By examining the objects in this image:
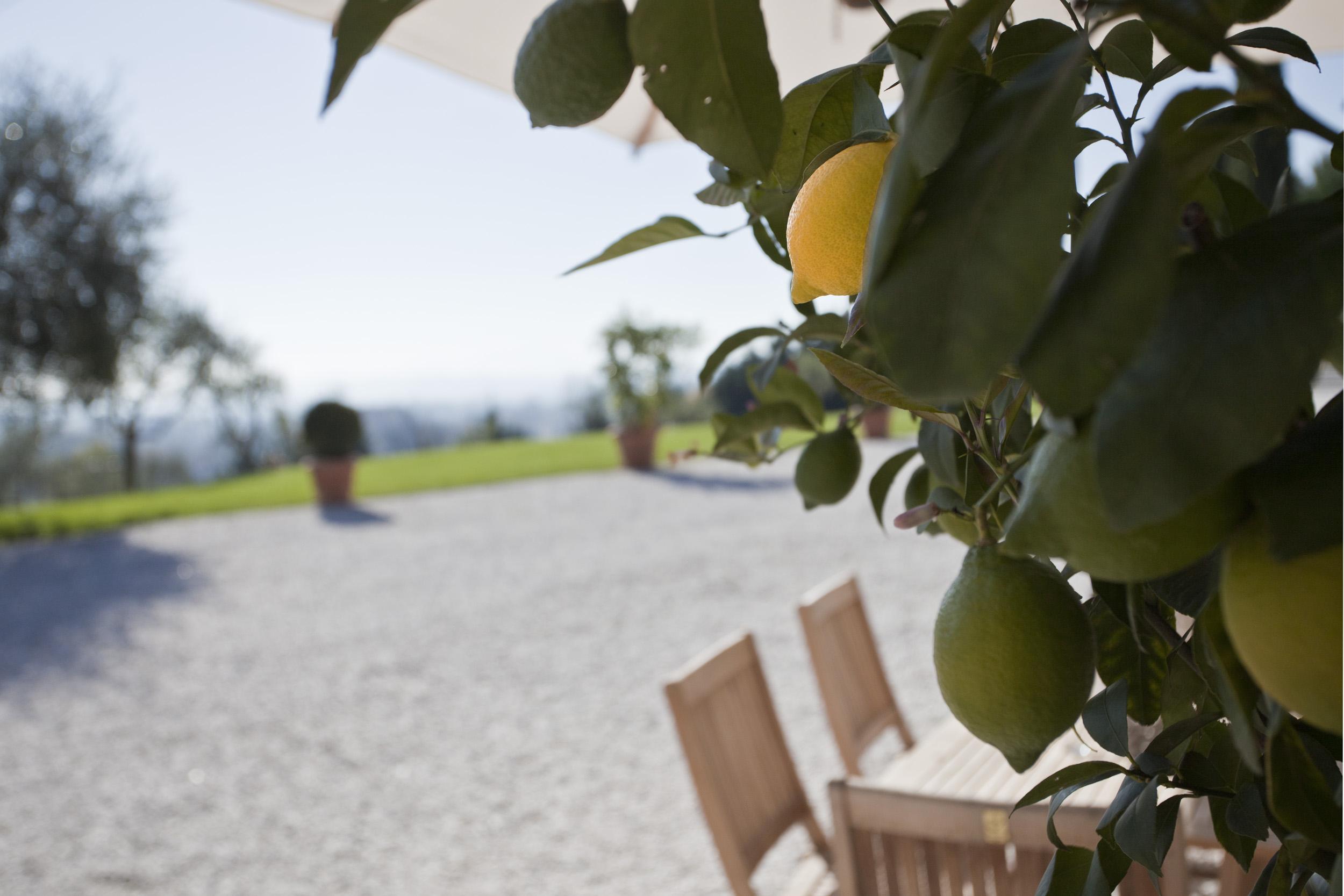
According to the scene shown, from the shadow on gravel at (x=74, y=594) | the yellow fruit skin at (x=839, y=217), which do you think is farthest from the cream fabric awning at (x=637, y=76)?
the shadow on gravel at (x=74, y=594)

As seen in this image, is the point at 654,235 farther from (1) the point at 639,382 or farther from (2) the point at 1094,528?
(1) the point at 639,382

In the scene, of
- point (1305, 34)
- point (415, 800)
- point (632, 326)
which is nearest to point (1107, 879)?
point (1305, 34)

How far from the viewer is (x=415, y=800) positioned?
9.32ft

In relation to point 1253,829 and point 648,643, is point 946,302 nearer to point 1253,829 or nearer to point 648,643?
point 1253,829

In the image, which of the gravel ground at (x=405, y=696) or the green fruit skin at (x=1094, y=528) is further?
the gravel ground at (x=405, y=696)

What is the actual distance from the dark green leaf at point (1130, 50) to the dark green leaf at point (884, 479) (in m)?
0.19

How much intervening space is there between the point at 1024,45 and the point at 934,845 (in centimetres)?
113

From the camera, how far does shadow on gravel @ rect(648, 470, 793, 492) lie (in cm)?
795

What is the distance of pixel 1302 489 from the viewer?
149mm

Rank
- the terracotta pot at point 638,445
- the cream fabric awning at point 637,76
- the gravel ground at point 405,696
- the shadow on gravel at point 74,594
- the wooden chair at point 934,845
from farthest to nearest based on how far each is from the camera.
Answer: the terracotta pot at point 638,445 → the shadow on gravel at point 74,594 → the gravel ground at point 405,696 → the cream fabric awning at point 637,76 → the wooden chair at point 934,845

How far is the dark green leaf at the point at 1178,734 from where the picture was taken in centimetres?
A: 32

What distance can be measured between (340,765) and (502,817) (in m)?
0.73

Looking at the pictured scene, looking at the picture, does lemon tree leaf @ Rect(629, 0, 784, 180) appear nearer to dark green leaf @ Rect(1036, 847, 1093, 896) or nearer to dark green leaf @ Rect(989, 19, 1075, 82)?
dark green leaf @ Rect(989, 19, 1075, 82)

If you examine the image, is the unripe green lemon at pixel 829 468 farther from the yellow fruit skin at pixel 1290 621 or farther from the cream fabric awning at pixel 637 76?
the cream fabric awning at pixel 637 76
